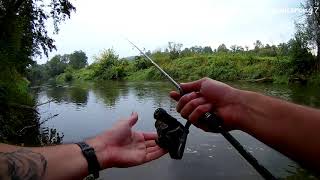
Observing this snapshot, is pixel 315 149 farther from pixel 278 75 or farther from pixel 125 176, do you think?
pixel 278 75

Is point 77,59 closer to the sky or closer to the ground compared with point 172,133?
closer to the ground

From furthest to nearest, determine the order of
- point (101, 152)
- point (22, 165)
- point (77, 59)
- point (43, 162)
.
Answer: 1. point (77, 59)
2. point (101, 152)
3. point (43, 162)
4. point (22, 165)

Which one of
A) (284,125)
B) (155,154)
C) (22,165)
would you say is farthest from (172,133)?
(22,165)

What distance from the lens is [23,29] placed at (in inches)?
578

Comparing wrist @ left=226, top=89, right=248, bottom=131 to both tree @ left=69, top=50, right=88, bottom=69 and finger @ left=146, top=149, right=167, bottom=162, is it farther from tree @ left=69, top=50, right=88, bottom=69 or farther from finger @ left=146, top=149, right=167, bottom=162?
tree @ left=69, top=50, right=88, bottom=69

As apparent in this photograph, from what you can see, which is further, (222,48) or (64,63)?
(64,63)

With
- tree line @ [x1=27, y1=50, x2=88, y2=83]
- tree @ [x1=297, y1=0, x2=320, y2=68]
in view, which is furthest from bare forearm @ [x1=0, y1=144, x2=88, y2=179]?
tree line @ [x1=27, y1=50, x2=88, y2=83]

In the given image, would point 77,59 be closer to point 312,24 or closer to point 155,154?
point 312,24

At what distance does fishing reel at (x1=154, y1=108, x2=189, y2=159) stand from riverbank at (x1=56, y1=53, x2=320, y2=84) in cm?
3090

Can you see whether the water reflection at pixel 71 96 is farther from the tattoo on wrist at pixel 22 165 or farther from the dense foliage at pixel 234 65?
the tattoo on wrist at pixel 22 165

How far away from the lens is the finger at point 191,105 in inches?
109

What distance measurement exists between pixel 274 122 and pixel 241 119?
1.07 ft

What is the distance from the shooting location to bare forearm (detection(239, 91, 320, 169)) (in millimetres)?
1990

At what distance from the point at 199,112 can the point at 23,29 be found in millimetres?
13145
